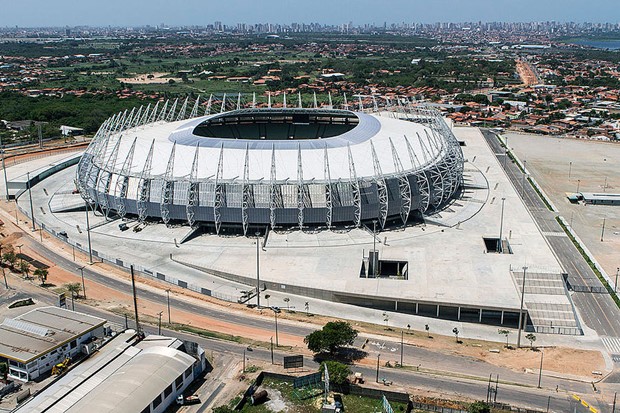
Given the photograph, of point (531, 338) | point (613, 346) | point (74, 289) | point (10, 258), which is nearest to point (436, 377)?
point (531, 338)

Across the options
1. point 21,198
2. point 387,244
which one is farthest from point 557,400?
point 21,198

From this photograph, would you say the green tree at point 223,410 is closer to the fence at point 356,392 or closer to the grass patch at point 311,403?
the fence at point 356,392

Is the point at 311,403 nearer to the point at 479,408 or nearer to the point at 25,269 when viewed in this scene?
the point at 479,408

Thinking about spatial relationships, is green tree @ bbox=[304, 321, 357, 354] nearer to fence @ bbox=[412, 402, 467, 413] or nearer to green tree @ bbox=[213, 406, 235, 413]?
fence @ bbox=[412, 402, 467, 413]

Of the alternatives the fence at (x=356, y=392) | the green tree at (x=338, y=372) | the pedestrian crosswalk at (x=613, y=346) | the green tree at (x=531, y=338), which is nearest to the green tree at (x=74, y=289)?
the fence at (x=356, y=392)

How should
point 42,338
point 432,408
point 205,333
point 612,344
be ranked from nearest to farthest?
point 432,408 < point 42,338 < point 205,333 < point 612,344

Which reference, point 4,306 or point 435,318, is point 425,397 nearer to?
point 435,318

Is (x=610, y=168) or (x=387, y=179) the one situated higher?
(x=387, y=179)
